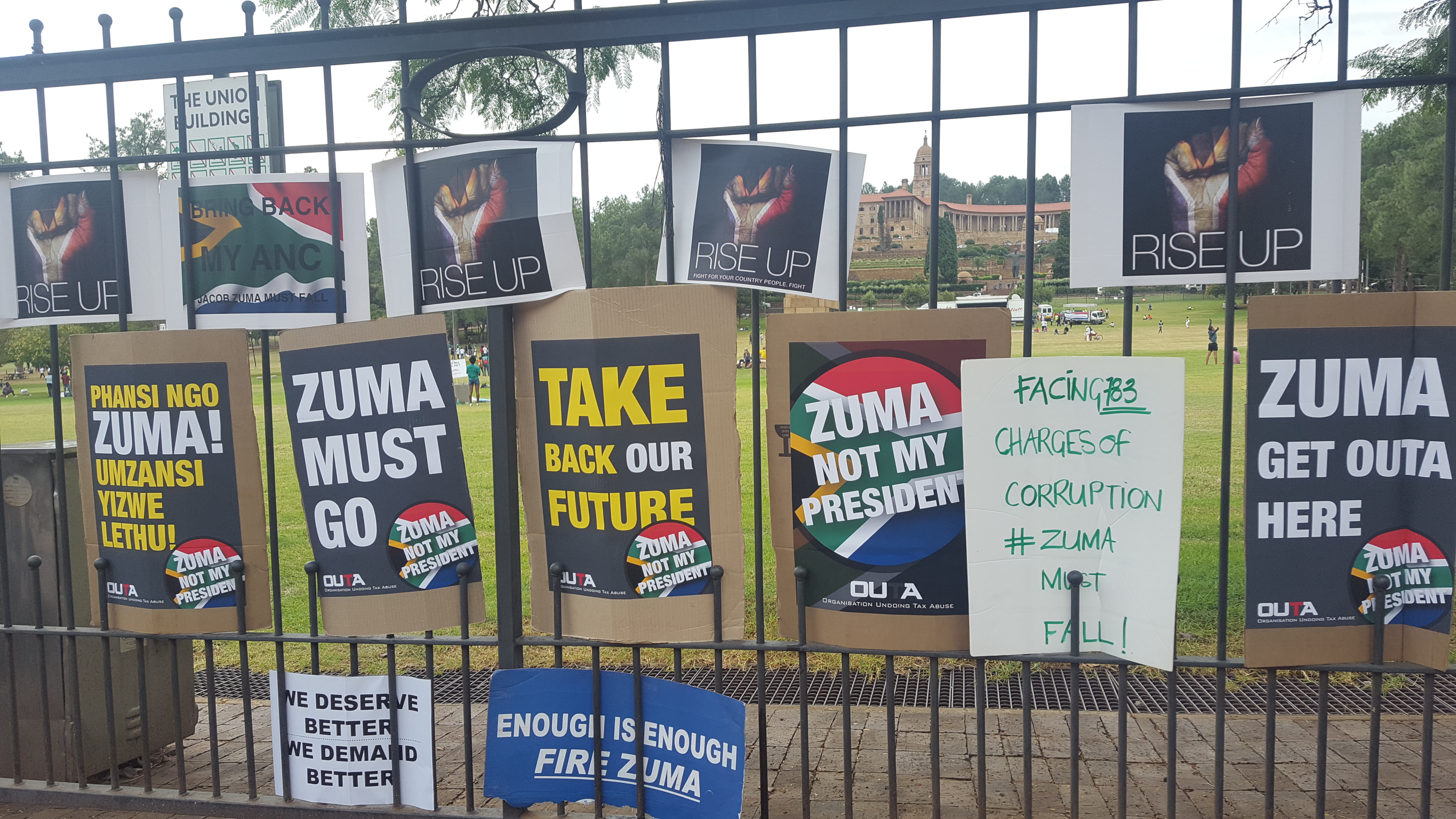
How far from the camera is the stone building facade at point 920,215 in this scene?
295 centimetres

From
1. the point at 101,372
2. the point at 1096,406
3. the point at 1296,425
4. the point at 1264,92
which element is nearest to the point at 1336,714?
the point at 1296,425

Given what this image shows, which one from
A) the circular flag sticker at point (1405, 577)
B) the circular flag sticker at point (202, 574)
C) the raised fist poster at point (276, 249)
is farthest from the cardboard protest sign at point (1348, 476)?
the circular flag sticker at point (202, 574)

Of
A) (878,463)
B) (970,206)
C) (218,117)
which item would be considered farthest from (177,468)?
(218,117)

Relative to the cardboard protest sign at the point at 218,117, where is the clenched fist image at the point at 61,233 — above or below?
below

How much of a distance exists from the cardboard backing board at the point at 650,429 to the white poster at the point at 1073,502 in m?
0.73

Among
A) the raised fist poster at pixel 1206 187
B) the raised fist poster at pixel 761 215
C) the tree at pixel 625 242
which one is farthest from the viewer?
the tree at pixel 625 242

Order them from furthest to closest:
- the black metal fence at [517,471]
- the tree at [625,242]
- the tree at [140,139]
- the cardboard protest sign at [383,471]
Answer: the tree at [140,139], the tree at [625,242], the cardboard protest sign at [383,471], the black metal fence at [517,471]

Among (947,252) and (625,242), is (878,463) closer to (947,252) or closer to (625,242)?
(947,252)

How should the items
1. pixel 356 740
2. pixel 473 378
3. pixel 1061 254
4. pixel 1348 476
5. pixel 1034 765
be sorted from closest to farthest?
pixel 1348 476 < pixel 1061 254 < pixel 356 740 < pixel 1034 765 < pixel 473 378

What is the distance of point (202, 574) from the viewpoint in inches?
129

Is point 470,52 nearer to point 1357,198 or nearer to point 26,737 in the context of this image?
point 1357,198

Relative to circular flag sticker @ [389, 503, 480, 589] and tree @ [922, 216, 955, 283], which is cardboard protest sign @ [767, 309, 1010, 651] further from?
circular flag sticker @ [389, 503, 480, 589]

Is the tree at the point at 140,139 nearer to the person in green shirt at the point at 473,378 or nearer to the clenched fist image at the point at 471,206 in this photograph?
the person in green shirt at the point at 473,378

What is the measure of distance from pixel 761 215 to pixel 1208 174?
1.31 metres
